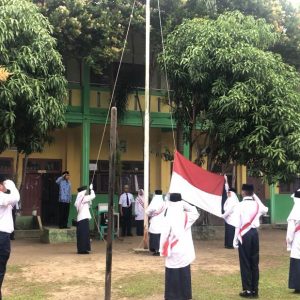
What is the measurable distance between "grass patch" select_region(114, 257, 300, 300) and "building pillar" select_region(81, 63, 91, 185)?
786 centimetres

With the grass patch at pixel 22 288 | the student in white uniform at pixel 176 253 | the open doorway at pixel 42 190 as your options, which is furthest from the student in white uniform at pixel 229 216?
the open doorway at pixel 42 190

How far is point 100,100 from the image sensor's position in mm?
17641

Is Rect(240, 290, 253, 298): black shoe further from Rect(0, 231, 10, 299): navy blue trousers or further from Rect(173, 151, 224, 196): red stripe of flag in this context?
Rect(0, 231, 10, 299): navy blue trousers

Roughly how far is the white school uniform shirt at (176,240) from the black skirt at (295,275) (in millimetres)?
1899

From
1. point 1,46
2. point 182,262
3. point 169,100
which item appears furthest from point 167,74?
point 182,262

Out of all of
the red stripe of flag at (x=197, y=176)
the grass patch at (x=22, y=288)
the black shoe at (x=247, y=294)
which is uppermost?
the red stripe of flag at (x=197, y=176)

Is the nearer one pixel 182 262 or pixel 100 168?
pixel 182 262

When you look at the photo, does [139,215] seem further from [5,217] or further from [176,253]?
[5,217]

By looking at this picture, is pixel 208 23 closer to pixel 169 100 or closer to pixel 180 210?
pixel 169 100

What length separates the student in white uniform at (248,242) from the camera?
7.60 meters

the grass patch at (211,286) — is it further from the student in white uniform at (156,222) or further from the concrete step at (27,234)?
the concrete step at (27,234)

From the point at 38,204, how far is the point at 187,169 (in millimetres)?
9608

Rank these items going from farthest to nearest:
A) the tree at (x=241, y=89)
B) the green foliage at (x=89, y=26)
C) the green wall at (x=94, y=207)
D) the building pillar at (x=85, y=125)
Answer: the green wall at (x=94, y=207), the building pillar at (x=85, y=125), the green foliage at (x=89, y=26), the tree at (x=241, y=89)

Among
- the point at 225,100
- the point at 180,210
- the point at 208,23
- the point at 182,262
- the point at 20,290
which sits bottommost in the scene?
the point at 20,290
